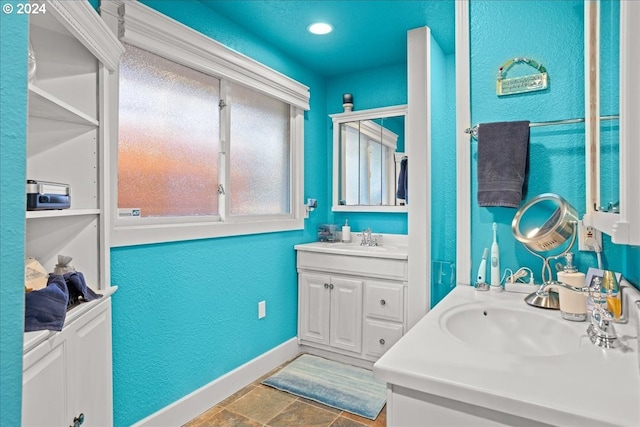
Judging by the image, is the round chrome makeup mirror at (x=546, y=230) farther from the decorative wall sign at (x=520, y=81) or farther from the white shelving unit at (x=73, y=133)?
the white shelving unit at (x=73, y=133)

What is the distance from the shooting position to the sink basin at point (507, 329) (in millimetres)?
1172

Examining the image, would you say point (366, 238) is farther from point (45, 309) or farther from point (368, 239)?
point (45, 309)

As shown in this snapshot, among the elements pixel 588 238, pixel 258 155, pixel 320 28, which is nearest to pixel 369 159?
A: pixel 258 155

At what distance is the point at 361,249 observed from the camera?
2.79m

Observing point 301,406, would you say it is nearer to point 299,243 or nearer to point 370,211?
point 299,243

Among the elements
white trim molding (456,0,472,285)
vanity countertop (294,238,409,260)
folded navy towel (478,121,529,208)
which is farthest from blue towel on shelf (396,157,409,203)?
folded navy towel (478,121,529,208)

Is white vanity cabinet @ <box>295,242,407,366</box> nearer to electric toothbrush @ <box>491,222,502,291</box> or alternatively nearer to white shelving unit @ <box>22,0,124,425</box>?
electric toothbrush @ <box>491,222,502,291</box>

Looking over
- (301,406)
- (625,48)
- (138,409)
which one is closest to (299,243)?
(301,406)

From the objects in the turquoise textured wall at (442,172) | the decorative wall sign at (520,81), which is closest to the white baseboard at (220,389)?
the turquoise textured wall at (442,172)

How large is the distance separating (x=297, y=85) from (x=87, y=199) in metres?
1.88

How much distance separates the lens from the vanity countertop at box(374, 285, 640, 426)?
0.67 meters

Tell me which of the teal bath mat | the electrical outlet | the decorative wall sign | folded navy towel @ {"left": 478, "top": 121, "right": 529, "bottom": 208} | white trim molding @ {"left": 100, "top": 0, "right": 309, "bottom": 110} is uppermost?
white trim molding @ {"left": 100, "top": 0, "right": 309, "bottom": 110}

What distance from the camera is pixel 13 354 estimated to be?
0.68 m

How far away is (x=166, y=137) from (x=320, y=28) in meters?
1.23
